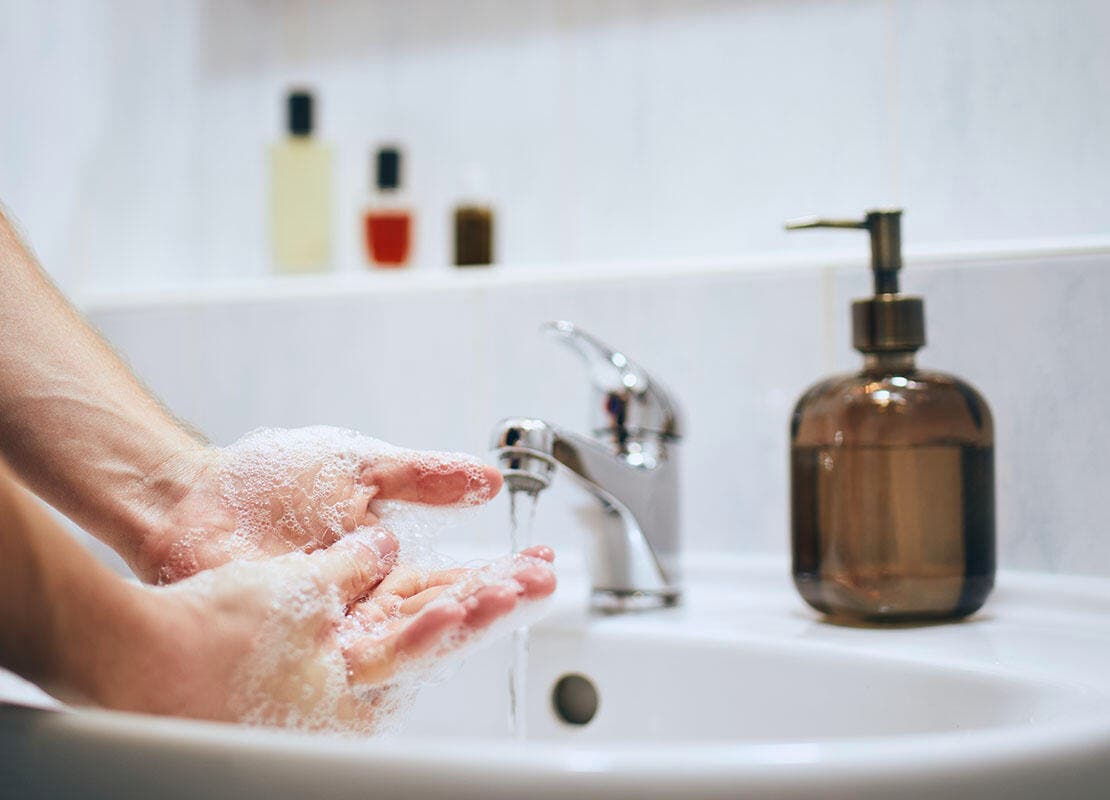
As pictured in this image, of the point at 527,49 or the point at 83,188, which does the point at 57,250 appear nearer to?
the point at 83,188

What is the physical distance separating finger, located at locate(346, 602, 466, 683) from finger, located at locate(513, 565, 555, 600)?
0.03 m

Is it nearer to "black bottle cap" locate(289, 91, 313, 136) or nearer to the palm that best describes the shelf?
"black bottle cap" locate(289, 91, 313, 136)

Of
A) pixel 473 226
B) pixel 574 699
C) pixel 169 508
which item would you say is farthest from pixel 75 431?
pixel 473 226

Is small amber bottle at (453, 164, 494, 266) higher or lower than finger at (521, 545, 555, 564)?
higher

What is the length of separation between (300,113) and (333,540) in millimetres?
514

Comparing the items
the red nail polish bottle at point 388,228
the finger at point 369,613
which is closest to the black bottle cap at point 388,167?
the red nail polish bottle at point 388,228

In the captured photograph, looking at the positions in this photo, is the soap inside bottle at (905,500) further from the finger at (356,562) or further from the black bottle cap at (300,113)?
the black bottle cap at (300,113)

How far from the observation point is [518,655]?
0.59 m

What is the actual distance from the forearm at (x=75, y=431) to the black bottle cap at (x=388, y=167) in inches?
15.0

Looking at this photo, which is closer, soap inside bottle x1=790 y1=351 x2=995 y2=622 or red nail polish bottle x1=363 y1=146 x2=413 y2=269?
soap inside bottle x1=790 y1=351 x2=995 y2=622

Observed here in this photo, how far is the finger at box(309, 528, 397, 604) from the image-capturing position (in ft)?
1.44

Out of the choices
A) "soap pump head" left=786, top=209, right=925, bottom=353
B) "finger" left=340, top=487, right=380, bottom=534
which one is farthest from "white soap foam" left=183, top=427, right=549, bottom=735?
"soap pump head" left=786, top=209, right=925, bottom=353

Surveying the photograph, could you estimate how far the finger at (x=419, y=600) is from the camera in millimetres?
463

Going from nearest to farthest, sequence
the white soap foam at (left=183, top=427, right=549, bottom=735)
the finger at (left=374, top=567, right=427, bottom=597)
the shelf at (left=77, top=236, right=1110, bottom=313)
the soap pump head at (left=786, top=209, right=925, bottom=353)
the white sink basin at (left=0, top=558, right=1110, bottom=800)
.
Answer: the white sink basin at (left=0, top=558, right=1110, bottom=800)
the white soap foam at (left=183, top=427, right=549, bottom=735)
the finger at (left=374, top=567, right=427, bottom=597)
the soap pump head at (left=786, top=209, right=925, bottom=353)
the shelf at (left=77, top=236, right=1110, bottom=313)
